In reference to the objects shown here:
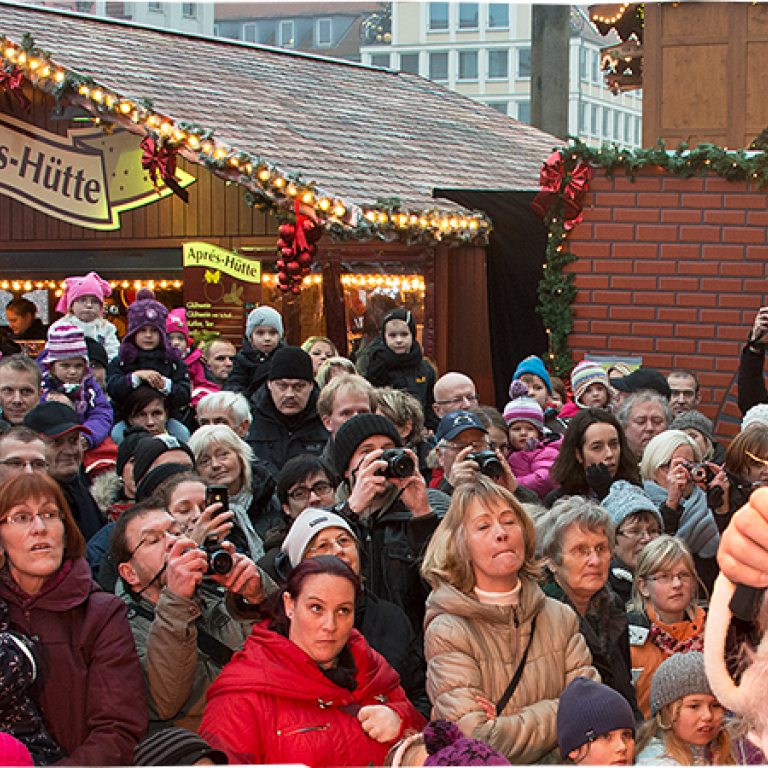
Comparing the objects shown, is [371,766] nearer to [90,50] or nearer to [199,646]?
[199,646]

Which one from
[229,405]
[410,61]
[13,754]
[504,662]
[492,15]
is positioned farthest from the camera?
[410,61]

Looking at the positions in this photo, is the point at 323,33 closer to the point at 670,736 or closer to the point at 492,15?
the point at 492,15

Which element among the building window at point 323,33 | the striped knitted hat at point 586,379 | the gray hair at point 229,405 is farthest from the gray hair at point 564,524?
the building window at point 323,33

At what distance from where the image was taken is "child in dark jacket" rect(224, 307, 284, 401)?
7.25m

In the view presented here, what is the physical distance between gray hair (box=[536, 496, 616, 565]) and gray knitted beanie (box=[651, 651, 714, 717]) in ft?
2.40

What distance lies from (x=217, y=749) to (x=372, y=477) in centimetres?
125

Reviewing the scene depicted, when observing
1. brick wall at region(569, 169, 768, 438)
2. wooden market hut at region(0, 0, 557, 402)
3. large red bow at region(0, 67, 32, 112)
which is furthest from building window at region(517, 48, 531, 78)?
brick wall at region(569, 169, 768, 438)

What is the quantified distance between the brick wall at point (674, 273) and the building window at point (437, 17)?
65.7m

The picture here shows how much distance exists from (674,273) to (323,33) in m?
33.0

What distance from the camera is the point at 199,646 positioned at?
12.1 feet

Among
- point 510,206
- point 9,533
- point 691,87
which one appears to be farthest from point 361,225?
point 9,533

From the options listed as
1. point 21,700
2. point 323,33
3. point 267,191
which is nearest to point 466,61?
point 323,33

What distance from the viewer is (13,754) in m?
2.97

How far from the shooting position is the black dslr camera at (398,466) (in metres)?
3.92
